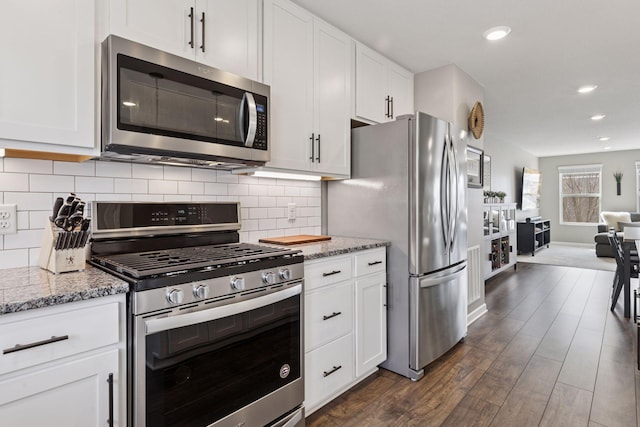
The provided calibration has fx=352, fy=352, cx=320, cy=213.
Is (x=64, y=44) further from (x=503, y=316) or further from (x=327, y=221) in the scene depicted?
(x=503, y=316)

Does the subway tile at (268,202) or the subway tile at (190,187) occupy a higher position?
the subway tile at (190,187)

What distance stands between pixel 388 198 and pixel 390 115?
949 mm

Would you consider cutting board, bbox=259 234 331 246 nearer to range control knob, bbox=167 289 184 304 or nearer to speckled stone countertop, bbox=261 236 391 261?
speckled stone countertop, bbox=261 236 391 261

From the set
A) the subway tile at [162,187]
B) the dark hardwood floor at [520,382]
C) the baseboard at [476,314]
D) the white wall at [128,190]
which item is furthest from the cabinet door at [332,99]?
the baseboard at [476,314]

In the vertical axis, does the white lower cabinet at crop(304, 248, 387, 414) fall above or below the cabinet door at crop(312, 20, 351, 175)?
below

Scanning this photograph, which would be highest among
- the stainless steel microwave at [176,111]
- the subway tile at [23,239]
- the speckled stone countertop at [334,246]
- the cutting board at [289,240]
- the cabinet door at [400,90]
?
the cabinet door at [400,90]

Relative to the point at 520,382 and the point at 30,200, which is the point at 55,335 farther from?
the point at 520,382

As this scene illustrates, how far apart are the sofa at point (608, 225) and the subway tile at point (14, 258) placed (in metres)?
8.95

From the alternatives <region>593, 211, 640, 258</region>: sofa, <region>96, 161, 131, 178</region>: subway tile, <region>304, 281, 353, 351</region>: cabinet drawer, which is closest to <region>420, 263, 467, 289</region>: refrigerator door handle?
<region>304, 281, 353, 351</region>: cabinet drawer

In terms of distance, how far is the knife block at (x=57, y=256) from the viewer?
1.34 m

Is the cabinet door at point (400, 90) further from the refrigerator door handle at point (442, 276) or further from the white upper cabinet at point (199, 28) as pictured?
the white upper cabinet at point (199, 28)

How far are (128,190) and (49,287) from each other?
74cm

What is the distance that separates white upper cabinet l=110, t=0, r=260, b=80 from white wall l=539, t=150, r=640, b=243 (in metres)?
10.2

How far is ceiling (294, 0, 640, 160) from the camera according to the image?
2301 millimetres
